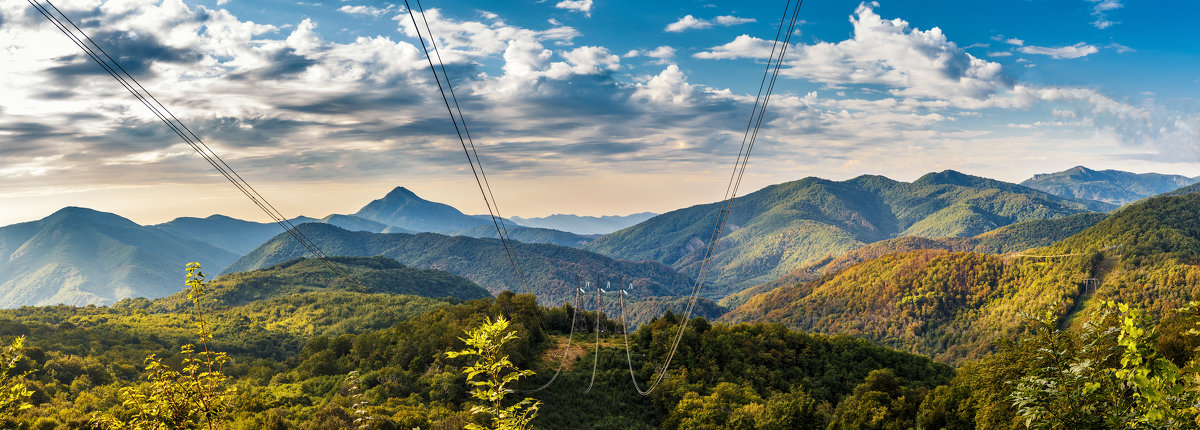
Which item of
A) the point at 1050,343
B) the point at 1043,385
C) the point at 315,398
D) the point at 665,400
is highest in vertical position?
the point at 1050,343

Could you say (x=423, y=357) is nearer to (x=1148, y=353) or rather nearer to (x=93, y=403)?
(x=93, y=403)

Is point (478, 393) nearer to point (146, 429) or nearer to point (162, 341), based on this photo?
point (146, 429)

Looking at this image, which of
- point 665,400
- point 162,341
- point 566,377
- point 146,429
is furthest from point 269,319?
point 146,429

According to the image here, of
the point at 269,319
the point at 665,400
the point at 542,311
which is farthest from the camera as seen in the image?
the point at 269,319

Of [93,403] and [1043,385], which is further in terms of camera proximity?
[93,403]

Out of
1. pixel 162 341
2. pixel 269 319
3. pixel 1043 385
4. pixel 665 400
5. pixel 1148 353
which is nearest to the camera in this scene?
pixel 1148 353

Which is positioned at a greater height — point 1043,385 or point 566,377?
point 1043,385

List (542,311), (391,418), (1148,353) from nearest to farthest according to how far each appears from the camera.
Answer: (1148,353) → (391,418) → (542,311)

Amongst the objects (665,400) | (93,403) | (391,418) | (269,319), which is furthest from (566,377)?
(269,319)

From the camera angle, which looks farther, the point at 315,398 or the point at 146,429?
the point at 315,398
